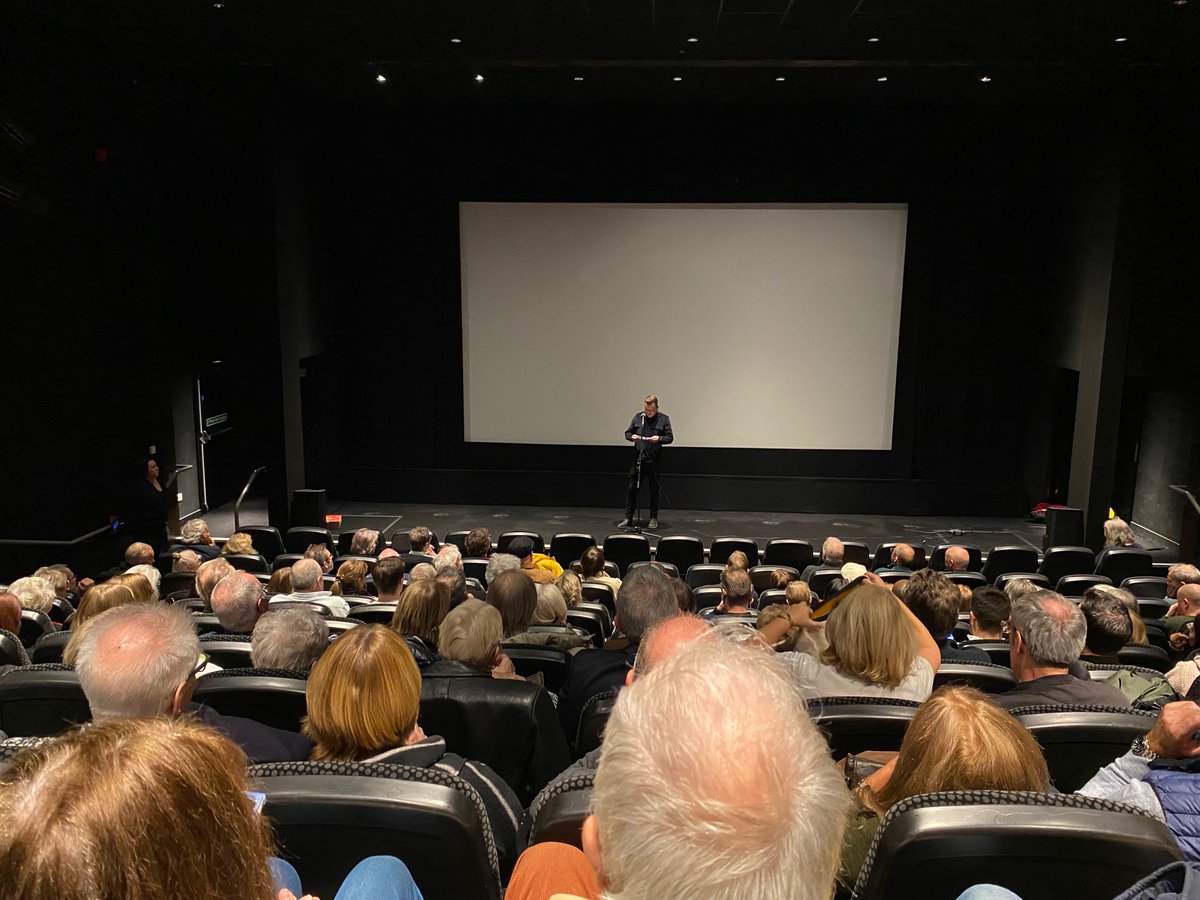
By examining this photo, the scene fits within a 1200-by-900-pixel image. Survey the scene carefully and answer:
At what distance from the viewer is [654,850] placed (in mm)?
819

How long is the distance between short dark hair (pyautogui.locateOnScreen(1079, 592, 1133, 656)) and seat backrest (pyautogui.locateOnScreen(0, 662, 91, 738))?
362 centimetres

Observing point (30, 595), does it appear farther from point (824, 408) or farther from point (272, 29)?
point (824, 408)

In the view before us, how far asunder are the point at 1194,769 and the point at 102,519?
367 inches

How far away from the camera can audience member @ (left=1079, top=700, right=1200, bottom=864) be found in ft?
6.07

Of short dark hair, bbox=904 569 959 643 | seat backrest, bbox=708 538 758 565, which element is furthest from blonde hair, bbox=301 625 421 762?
seat backrest, bbox=708 538 758 565

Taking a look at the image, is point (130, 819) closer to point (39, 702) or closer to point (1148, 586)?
point (39, 702)

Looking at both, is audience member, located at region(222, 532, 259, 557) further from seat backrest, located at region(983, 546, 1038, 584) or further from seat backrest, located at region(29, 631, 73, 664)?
seat backrest, located at region(983, 546, 1038, 584)

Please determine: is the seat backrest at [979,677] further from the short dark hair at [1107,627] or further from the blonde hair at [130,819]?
the blonde hair at [130,819]

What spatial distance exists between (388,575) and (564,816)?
12.0 ft

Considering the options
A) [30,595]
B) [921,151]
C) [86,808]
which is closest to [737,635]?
[86,808]

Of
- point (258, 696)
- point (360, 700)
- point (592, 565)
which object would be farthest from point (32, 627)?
point (592, 565)

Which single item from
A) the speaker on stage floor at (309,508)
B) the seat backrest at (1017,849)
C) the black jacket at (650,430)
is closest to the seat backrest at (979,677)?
the seat backrest at (1017,849)

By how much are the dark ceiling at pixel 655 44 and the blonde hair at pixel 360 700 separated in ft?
21.4

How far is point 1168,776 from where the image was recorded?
6.28ft
